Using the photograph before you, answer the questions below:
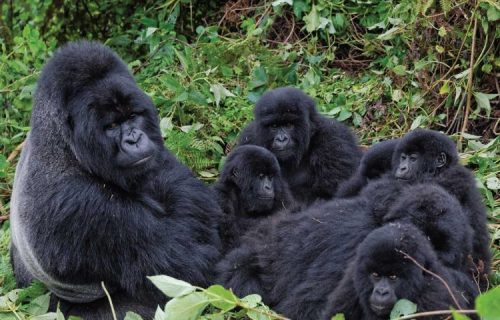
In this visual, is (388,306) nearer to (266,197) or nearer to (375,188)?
(375,188)

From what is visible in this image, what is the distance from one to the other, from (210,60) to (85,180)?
2.89 meters

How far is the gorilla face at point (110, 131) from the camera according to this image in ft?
14.4

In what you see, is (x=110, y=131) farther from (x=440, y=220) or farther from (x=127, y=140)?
(x=440, y=220)

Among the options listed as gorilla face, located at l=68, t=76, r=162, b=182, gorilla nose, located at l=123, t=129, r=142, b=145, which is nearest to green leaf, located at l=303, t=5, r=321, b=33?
gorilla face, located at l=68, t=76, r=162, b=182

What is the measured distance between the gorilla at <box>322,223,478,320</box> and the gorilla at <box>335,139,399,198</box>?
1.38 m

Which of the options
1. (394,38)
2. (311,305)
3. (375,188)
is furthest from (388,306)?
(394,38)

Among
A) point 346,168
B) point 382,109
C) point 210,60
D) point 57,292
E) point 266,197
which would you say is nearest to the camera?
point 57,292

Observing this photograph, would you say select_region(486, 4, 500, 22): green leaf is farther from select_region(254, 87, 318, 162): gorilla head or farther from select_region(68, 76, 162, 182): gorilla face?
select_region(68, 76, 162, 182): gorilla face

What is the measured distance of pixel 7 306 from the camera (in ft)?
15.1

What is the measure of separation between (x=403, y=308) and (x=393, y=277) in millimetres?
131

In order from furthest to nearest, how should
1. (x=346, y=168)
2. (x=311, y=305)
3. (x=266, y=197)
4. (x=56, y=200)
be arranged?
(x=346, y=168) → (x=266, y=197) → (x=56, y=200) → (x=311, y=305)

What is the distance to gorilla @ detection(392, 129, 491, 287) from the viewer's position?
14.4 feet

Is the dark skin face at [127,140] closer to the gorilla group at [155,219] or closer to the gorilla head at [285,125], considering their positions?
the gorilla group at [155,219]

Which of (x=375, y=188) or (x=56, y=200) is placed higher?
(x=56, y=200)
